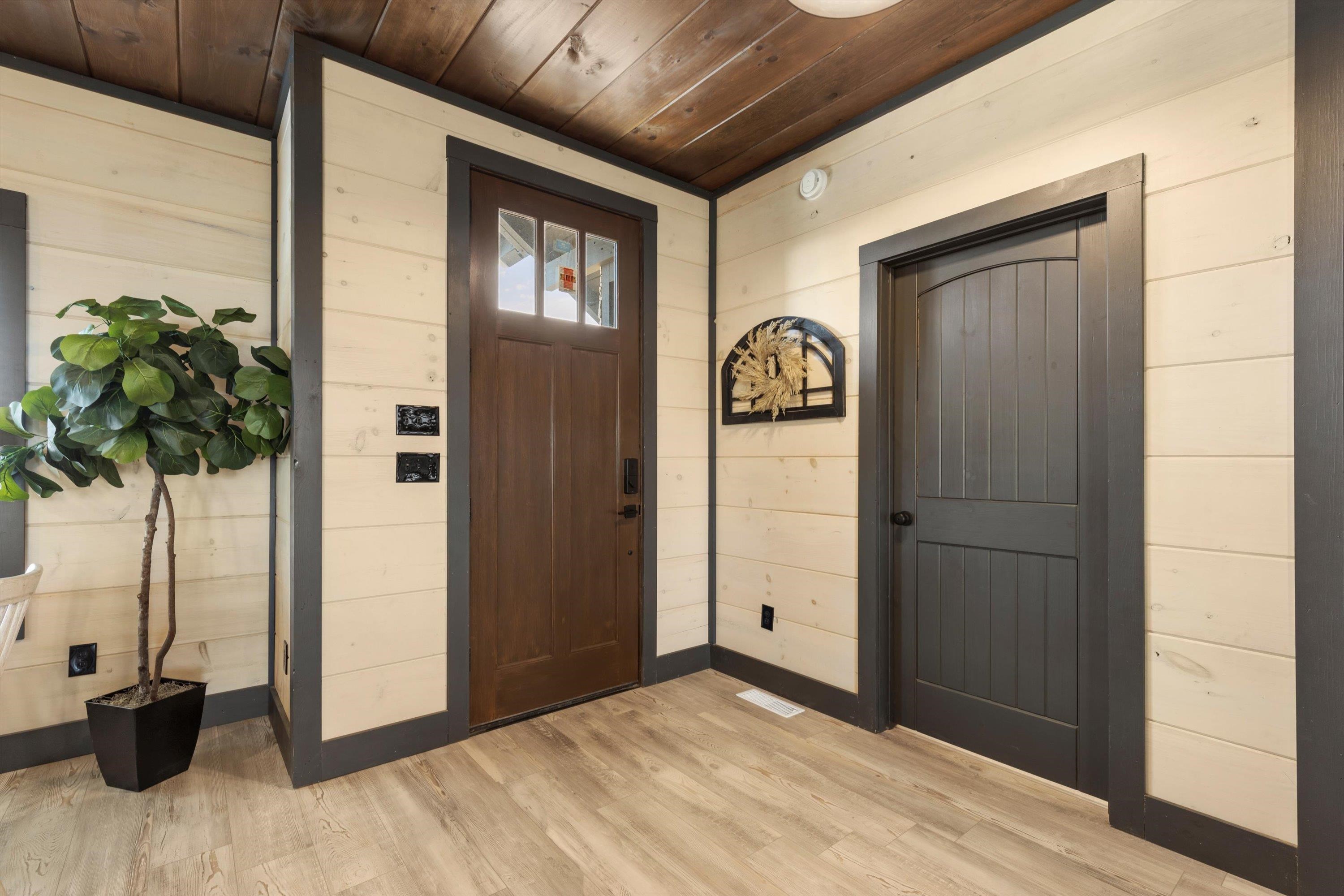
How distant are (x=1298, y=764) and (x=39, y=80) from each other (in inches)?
179

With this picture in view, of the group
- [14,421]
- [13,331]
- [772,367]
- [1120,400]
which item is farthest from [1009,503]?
[13,331]

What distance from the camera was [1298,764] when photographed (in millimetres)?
1630

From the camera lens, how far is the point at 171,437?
2189mm

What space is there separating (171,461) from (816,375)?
2.57m

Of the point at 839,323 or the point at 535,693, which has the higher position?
the point at 839,323

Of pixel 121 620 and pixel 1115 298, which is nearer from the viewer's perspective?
pixel 1115 298

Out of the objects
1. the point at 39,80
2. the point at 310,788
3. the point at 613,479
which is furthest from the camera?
the point at 613,479

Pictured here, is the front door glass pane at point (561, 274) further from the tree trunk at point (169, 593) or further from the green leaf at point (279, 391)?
the tree trunk at point (169, 593)

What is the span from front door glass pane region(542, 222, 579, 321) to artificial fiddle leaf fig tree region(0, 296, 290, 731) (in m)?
1.09

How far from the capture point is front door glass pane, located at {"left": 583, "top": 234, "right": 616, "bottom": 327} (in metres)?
2.98

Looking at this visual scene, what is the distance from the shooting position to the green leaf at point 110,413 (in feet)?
6.86

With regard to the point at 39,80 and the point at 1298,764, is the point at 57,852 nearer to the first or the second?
the point at 39,80

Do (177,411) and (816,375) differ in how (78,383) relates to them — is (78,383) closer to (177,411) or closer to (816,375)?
(177,411)

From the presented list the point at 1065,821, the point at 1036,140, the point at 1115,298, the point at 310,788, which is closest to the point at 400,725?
the point at 310,788
